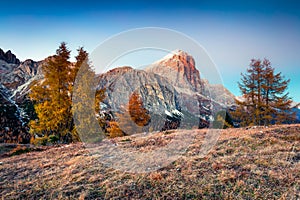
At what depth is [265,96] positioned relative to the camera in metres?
27.0

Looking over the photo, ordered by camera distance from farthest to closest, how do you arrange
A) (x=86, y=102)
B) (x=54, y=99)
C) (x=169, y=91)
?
(x=54, y=99) → (x=86, y=102) → (x=169, y=91)

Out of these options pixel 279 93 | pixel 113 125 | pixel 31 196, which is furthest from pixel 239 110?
pixel 31 196

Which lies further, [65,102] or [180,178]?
[65,102]

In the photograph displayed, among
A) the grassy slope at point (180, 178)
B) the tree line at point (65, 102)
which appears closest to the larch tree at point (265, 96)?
the tree line at point (65, 102)

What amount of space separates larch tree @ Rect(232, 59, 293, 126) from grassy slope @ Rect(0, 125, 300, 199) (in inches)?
732

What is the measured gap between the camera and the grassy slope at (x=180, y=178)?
18.7 ft

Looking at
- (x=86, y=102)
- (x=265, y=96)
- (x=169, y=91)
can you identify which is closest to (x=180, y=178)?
(x=169, y=91)

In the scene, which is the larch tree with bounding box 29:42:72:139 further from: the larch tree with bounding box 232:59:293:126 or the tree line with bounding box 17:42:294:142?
the larch tree with bounding box 232:59:293:126

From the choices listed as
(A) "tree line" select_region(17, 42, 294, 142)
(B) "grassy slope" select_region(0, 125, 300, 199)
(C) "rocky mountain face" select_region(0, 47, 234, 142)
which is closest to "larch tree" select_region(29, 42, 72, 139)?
(A) "tree line" select_region(17, 42, 294, 142)

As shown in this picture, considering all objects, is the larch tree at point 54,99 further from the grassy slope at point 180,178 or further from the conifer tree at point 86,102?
the grassy slope at point 180,178

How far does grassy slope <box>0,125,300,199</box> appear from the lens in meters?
5.70

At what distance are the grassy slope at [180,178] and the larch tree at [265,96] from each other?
61.0 ft

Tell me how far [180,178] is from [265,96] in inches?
1011

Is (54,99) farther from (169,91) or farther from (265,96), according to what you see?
(265,96)
